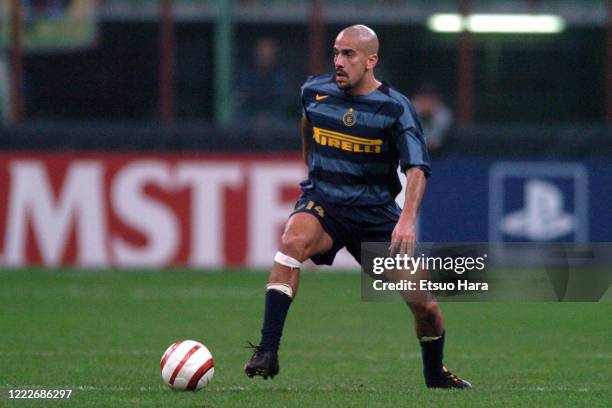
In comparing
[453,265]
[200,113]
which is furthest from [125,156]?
[453,265]

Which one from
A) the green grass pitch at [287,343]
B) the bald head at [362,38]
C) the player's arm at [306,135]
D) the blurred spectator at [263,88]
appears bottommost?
the green grass pitch at [287,343]

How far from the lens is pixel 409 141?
780cm

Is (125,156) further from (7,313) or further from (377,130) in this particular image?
(377,130)

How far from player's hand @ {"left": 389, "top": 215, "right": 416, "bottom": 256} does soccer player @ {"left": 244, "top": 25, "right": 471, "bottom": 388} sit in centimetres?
23

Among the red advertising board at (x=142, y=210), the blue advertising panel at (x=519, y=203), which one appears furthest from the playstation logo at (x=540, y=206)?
the red advertising board at (x=142, y=210)

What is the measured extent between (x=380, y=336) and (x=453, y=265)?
137cm

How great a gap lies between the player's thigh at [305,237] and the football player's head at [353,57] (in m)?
0.77

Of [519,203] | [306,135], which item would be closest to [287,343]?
[306,135]

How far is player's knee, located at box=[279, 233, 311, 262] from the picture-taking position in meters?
7.74

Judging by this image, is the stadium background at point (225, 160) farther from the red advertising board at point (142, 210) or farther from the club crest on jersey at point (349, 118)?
the club crest on jersey at point (349, 118)

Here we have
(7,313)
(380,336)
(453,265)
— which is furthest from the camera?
(7,313)

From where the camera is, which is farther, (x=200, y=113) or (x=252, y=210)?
(x=200, y=113)

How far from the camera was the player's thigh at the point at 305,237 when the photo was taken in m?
7.76

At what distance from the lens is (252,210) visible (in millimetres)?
16312
